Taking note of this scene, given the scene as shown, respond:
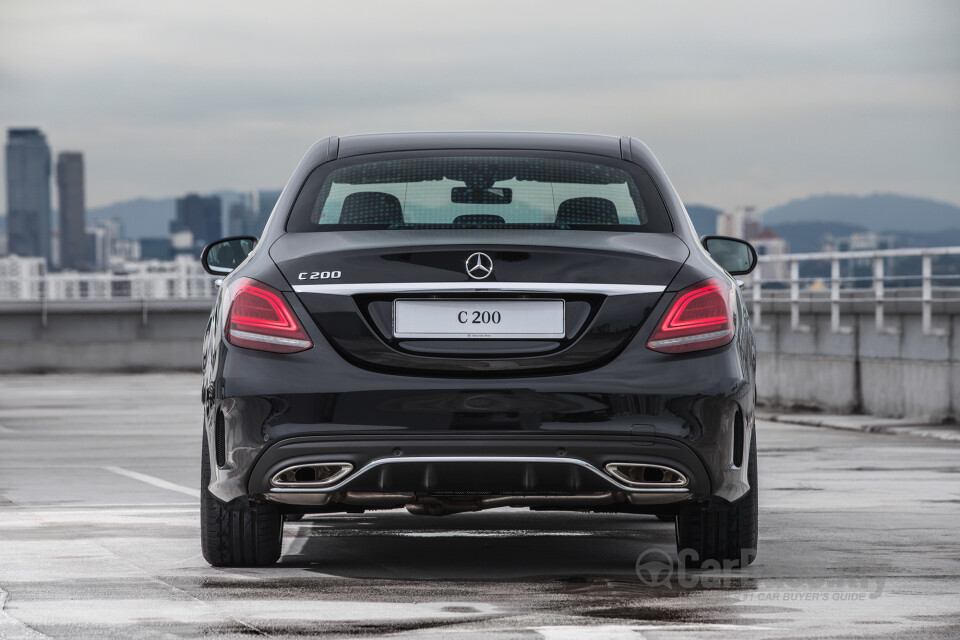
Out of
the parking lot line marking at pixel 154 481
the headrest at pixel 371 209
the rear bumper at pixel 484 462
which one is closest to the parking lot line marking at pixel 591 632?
the rear bumper at pixel 484 462

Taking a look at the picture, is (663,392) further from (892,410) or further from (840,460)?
(892,410)

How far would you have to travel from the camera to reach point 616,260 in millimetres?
6016

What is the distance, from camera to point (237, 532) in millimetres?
6590

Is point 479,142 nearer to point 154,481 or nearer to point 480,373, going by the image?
point 480,373

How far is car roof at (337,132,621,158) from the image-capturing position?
22.6 feet

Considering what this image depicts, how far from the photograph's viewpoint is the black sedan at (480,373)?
5840mm

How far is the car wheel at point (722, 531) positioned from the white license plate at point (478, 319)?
1.05 meters

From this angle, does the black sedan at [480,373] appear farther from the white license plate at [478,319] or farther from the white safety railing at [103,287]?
the white safety railing at [103,287]

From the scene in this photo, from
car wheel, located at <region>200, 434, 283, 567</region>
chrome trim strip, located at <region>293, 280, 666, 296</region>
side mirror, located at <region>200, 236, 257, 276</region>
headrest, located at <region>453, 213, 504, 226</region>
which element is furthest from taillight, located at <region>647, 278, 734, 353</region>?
side mirror, located at <region>200, 236, 257, 276</region>

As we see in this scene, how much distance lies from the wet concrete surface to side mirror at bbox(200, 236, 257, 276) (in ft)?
3.96

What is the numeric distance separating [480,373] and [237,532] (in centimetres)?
133

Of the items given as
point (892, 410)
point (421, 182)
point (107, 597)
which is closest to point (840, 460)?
point (892, 410)

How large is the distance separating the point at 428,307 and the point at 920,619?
74.6 inches

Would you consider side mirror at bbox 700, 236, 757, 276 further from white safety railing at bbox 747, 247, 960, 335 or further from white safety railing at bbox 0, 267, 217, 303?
white safety railing at bbox 0, 267, 217, 303
